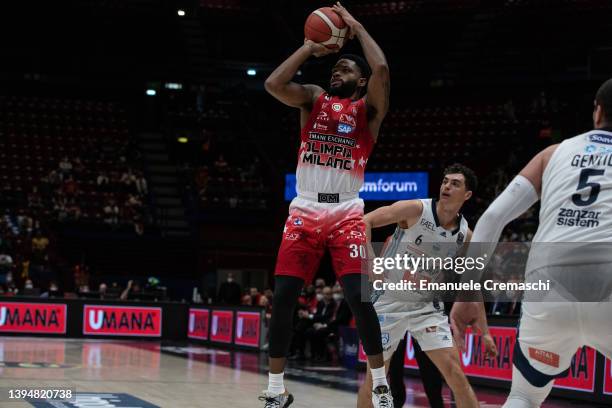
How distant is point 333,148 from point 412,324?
1.66 metres

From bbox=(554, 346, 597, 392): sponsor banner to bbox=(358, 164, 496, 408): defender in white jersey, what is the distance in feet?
14.2

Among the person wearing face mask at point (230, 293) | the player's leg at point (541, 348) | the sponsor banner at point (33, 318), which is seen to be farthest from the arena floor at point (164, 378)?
the person wearing face mask at point (230, 293)

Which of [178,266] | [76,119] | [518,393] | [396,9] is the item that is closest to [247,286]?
[178,266]

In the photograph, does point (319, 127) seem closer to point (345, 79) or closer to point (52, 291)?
point (345, 79)

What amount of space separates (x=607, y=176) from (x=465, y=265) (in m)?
3.02

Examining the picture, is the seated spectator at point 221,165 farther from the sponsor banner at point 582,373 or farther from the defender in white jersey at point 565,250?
the defender in white jersey at point 565,250

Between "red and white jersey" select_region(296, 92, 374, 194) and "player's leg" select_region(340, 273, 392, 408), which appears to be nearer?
"player's leg" select_region(340, 273, 392, 408)

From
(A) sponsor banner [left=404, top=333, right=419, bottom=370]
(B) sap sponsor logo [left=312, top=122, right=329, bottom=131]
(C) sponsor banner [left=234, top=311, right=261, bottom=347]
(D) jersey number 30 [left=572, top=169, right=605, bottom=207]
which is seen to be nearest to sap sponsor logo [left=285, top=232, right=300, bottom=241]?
(B) sap sponsor logo [left=312, top=122, right=329, bottom=131]

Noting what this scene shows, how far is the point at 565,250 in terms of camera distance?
379 centimetres

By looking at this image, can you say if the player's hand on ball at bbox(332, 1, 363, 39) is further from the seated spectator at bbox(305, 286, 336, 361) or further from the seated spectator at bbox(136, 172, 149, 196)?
the seated spectator at bbox(136, 172, 149, 196)

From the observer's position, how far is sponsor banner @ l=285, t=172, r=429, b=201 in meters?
25.0

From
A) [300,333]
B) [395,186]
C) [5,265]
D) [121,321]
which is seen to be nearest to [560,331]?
[300,333]

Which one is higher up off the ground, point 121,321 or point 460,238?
point 460,238

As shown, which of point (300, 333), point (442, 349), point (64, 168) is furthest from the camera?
point (64, 168)
